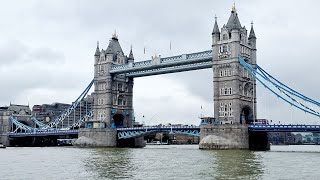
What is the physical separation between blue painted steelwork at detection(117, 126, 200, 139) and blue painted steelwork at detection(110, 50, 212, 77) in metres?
15.2

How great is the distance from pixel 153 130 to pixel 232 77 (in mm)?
24849

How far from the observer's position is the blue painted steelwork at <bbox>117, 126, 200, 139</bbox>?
103319mm

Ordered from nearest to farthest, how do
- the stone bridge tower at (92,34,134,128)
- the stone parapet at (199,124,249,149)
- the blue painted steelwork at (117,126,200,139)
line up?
the stone parapet at (199,124,249,149)
the blue painted steelwork at (117,126,200,139)
the stone bridge tower at (92,34,134,128)

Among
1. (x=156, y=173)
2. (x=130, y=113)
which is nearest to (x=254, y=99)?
(x=130, y=113)

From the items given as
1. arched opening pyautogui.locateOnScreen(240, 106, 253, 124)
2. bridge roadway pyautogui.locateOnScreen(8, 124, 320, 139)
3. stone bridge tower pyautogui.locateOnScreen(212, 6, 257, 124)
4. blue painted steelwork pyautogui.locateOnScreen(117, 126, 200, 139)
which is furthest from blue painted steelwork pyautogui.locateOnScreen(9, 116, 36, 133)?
arched opening pyautogui.locateOnScreen(240, 106, 253, 124)

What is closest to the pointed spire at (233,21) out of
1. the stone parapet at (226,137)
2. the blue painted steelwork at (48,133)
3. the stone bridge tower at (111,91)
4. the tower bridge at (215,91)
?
the tower bridge at (215,91)

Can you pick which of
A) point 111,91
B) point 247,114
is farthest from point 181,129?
point 111,91

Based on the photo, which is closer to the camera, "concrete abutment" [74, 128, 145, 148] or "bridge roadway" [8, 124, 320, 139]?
"bridge roadway" [8, 124, 320, 139]

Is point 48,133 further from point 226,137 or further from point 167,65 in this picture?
point 226,137

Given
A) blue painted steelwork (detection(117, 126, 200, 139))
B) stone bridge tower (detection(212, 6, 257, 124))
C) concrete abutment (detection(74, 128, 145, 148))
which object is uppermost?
stone bridge tower (detection(212, 6, 257, 124))

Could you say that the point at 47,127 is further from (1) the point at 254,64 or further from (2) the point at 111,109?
(1) the point at 254,64

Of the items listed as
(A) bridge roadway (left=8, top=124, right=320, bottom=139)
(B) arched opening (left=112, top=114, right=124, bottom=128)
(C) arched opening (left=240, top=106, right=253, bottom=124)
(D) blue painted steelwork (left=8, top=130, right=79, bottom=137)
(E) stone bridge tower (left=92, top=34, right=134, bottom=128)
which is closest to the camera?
(A) bridge roadway (left=8, top=124, right=320, bottom=139)

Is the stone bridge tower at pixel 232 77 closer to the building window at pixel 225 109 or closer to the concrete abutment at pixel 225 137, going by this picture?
the building window at pixel 225 109

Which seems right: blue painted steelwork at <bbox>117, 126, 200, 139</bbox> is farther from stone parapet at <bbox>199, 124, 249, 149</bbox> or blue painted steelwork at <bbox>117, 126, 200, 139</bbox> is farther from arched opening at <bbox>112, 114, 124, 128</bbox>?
arched opening at <bbox>112, 114, 124, 128</bbox>
